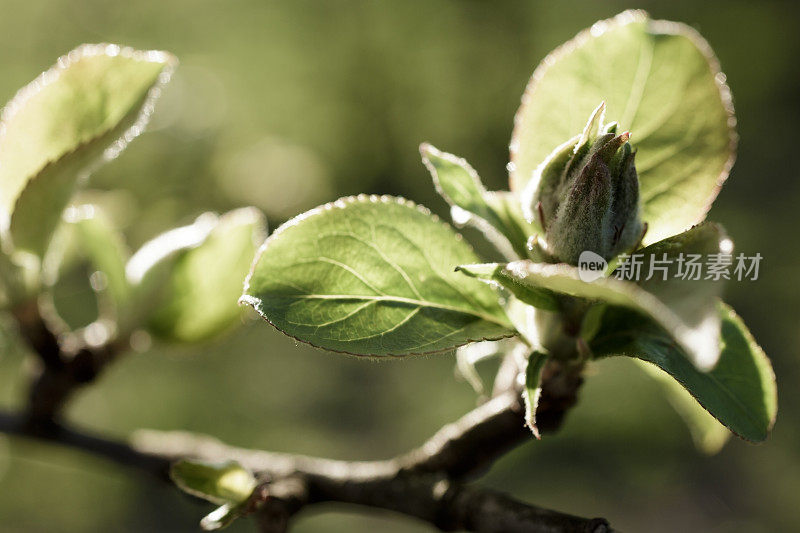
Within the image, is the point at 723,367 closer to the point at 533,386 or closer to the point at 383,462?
the point at 533,386

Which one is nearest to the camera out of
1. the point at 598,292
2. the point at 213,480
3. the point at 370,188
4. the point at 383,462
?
the point at 598,292

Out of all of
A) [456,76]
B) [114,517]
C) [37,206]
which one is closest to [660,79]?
[37,206]

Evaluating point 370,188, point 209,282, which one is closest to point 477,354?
point 209,282

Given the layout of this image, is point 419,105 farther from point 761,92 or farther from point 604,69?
point 604,69

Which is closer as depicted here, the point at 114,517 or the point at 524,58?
the point at 114,517

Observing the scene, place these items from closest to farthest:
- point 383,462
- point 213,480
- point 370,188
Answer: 1. point 213,480
2. point 383,462
3. point 370,188

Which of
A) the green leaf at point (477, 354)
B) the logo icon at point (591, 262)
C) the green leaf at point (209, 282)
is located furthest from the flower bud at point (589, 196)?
the green leaf at point (209, 282)
